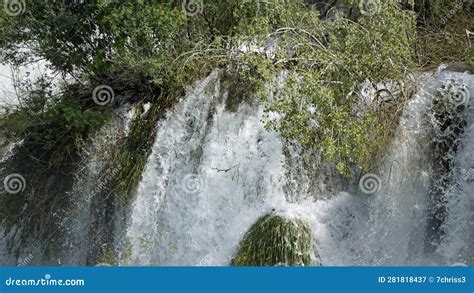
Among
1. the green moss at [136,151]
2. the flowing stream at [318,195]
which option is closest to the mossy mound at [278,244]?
the flowing stream at [318,195]

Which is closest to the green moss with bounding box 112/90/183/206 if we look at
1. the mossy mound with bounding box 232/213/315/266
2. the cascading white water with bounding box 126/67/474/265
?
the cascading white water with bounding box 126/67/474/265

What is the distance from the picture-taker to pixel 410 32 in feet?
36.0

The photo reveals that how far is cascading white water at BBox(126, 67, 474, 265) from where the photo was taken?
948cm

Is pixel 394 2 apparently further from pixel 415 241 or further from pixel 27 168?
pixel 27 168

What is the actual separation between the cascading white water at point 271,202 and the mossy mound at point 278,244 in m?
0.25

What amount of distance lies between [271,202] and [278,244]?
784 mm

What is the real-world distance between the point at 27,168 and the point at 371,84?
5122mm

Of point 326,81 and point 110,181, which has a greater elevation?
point 326,81

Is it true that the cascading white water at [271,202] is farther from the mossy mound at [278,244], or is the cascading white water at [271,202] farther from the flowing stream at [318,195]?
the mossy mound at [278,244]

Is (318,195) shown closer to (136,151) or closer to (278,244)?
(278,244)

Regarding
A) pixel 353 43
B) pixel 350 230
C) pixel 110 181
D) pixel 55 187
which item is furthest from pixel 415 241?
pixel 55 187

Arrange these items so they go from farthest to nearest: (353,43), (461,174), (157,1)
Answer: (157,1), (353,43), (461,174)

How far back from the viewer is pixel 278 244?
354 inches

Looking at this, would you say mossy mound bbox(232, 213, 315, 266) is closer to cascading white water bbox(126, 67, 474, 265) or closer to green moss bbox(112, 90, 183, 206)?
cascading white water bbox(126, 67, 474, 265)
